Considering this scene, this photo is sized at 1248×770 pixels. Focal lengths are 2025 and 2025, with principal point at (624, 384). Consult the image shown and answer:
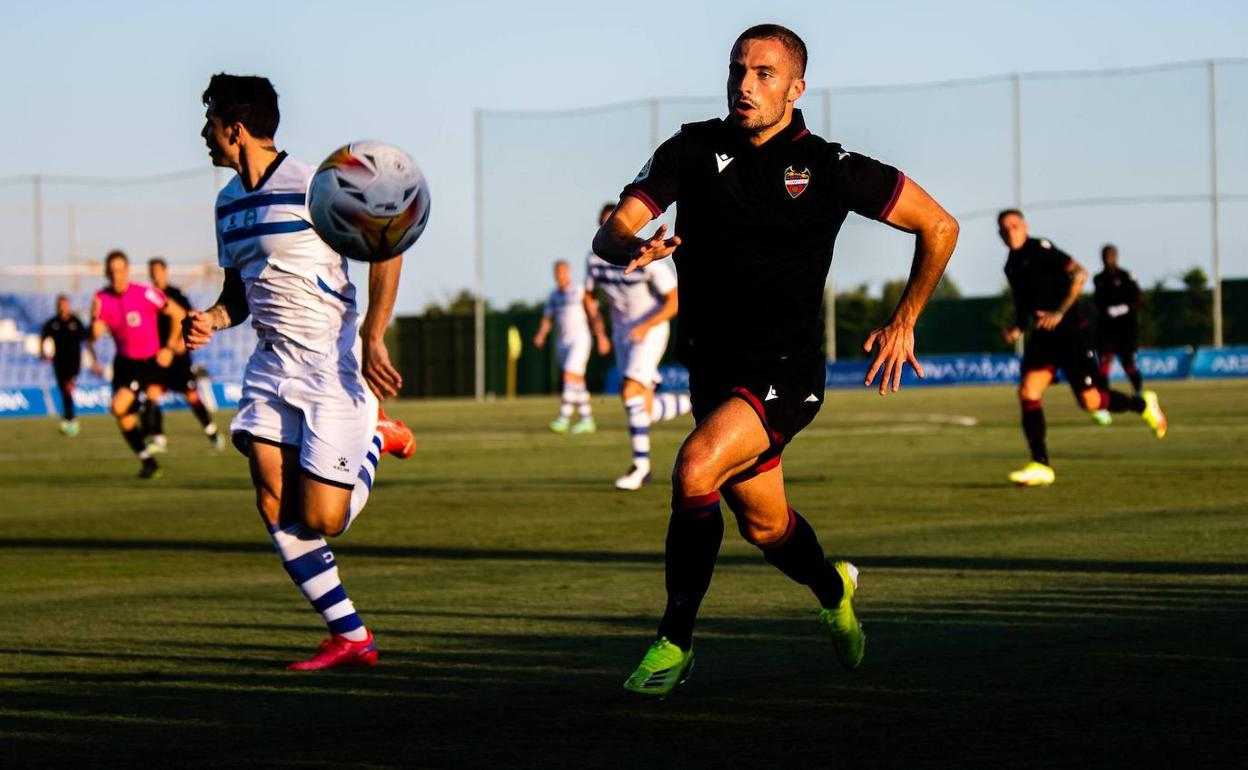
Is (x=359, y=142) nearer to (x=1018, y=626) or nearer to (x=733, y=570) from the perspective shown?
(x=1018, y=626)

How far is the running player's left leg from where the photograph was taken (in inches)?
273

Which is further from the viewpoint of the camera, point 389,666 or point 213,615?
point 213,615

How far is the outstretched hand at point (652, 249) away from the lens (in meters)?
6.19

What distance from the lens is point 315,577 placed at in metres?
7.53

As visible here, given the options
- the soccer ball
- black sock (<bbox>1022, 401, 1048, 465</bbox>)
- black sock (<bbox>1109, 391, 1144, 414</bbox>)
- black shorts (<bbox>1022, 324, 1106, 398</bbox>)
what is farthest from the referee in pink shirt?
the soccer ball

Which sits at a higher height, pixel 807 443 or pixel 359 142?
pixel 359 142

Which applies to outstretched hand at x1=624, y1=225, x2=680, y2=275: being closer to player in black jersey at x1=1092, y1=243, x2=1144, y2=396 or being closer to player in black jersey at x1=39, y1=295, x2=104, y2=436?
player in black jersey at x1=1092, y1=243, x2=1144, y2=396

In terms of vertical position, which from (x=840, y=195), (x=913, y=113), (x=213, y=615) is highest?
(x=913, y=113)

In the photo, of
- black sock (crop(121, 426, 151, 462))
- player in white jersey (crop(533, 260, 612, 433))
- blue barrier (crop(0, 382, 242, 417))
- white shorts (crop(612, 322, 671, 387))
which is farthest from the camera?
blue barrier (crop(0, 382, 242, 417))

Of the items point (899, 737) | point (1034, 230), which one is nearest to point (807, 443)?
point (899, 737)

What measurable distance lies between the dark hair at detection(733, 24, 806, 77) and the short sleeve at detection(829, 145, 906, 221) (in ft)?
1.09

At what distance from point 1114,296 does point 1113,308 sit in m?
0.18

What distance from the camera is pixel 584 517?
560 inches

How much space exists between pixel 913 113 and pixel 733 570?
4101 cm
